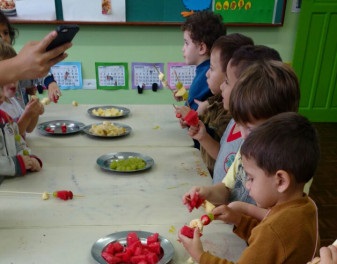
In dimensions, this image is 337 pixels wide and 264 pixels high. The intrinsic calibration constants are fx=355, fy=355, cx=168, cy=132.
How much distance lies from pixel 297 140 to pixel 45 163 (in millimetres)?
1171

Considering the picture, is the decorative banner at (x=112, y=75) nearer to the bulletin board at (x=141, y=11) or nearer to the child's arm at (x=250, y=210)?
the bulletin board at (x=141, y=11)

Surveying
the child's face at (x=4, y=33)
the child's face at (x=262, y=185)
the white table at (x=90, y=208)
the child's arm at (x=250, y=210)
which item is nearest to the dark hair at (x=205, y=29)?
the white table at (x=90, y=208)

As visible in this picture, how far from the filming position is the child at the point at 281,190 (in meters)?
0.88

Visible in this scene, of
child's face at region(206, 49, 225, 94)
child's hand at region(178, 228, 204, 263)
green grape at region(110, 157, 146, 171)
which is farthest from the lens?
child's face at region(206, 49, 225, 94)

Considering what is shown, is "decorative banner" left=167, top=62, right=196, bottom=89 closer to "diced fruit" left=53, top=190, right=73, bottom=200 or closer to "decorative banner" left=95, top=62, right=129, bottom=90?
"decorative banner" left=95, top=62, right=129, bottom=90

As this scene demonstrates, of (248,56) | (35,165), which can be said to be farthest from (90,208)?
(248,56)

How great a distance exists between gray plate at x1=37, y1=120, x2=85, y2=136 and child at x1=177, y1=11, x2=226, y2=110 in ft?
2.44

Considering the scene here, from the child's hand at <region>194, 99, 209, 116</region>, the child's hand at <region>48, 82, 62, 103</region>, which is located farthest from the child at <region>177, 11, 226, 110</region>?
the child's hand at <region>48, 82, 62, 103</region>

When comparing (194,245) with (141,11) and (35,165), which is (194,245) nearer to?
(35,165)

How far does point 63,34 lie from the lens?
3.67ft

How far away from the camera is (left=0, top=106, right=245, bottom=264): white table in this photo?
3.54 feet

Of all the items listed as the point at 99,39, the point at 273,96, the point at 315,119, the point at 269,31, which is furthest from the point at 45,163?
the point at 315,119

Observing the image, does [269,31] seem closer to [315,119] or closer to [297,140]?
[315,119]

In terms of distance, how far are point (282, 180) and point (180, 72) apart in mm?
2829
